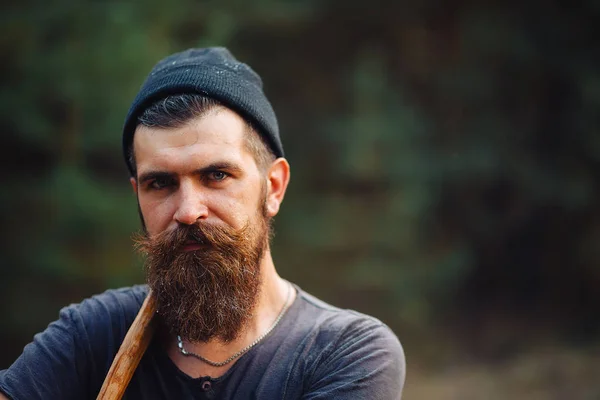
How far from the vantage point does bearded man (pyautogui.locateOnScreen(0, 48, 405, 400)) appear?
2.06 meters

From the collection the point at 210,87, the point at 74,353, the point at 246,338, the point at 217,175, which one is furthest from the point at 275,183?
the point at 74,353

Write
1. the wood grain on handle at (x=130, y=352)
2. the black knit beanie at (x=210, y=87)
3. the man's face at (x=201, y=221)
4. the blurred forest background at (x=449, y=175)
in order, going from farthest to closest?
the blurred forest background at (x=449, y=175) < the black knit beanie at (x=210, y=87) < the man's face at (x=201, y=221) < the wood grain on handle at (x=130, y=352)

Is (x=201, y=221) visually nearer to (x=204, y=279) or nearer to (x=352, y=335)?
(x=204, y=279)

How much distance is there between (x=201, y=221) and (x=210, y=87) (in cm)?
45

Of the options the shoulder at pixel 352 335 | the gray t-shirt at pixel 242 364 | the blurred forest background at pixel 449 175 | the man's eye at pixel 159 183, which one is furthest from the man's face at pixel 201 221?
the blurred forest background at pixel 449 175

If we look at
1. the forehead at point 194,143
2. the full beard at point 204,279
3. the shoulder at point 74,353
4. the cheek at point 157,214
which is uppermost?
the forehead at point 194,143

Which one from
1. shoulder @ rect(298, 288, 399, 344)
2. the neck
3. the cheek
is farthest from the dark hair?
shoulder @ rect(298, 288, 399, 344)

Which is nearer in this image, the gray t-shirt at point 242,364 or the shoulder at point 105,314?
the gray t-shirt at point 242,364

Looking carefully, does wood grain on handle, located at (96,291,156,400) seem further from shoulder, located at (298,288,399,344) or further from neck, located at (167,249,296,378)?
shoulder, located at (298,288,399,344)

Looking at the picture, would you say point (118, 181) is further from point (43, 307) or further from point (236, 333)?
point (236, 333)

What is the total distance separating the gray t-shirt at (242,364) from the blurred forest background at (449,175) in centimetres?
473

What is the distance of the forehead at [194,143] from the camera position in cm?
209

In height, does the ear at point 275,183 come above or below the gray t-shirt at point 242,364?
above

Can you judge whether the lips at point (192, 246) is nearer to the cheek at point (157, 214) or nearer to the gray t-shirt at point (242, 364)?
the cheek at point (157, 214)
